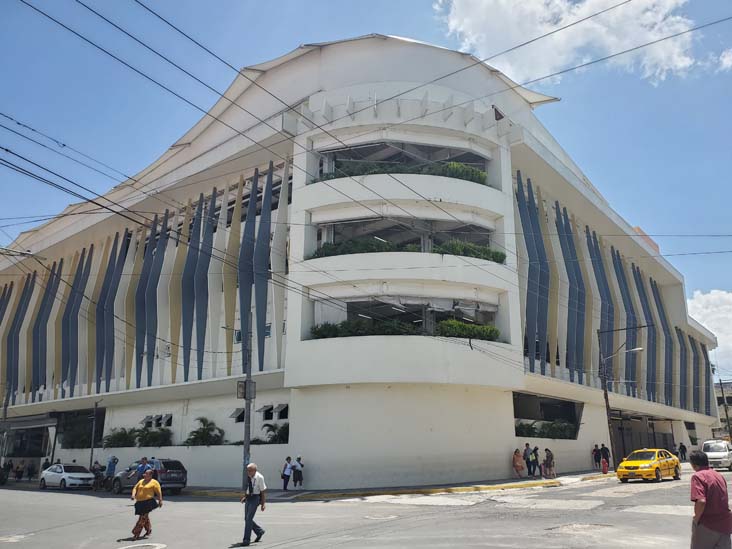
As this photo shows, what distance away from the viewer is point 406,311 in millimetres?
27516

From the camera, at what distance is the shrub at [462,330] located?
25906mm

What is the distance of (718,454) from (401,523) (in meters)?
22.4

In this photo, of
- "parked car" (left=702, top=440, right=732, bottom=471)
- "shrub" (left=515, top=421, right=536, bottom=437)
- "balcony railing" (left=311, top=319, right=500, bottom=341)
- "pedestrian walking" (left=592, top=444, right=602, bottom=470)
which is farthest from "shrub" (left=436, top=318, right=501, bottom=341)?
"pedestrian walking" (left=592, top=444, right=602, bottom=470)

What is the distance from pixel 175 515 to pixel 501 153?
2299cm

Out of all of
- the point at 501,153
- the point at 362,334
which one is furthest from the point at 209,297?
the point at 501,153

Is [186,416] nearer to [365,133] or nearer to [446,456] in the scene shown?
[446,456]

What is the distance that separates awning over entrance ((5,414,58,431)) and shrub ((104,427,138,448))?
38.2ft

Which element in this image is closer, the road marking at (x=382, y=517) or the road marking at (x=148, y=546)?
the road marking at (x=148, y=546)

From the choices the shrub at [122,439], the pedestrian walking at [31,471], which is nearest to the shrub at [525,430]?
the shrub at [122,439]

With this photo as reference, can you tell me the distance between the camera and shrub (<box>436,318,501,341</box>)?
25.9m

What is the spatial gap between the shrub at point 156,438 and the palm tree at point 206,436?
289cm

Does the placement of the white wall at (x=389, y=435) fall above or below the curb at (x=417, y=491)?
above

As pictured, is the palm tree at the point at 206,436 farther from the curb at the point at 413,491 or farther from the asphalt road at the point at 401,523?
the asphalt road at the point at 401,523

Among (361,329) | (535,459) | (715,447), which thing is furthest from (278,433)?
(715,447)
